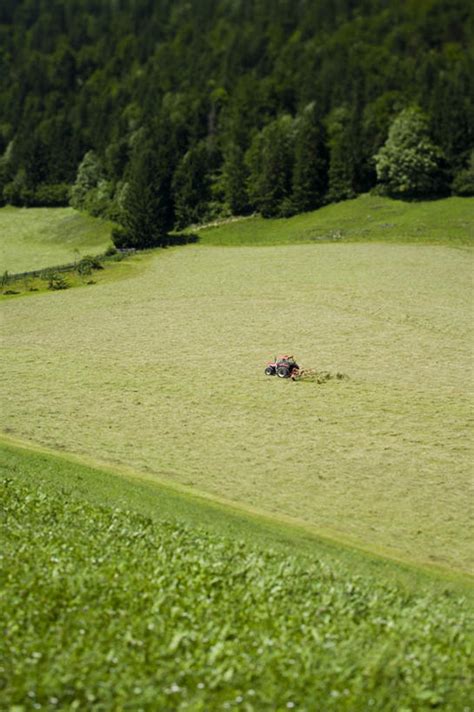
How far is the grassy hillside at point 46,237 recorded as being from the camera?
109769 millimetres

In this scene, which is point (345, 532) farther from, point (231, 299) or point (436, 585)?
point (231, 299)

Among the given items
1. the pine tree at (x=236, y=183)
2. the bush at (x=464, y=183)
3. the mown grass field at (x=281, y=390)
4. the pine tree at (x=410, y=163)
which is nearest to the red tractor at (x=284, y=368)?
the mown grass field at (x=281, y=390)

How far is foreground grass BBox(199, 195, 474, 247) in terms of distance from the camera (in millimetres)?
99438

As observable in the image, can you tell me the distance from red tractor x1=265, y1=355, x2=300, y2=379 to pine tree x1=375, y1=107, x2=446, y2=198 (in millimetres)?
76103

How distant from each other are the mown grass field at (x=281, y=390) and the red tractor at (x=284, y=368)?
1.24 m

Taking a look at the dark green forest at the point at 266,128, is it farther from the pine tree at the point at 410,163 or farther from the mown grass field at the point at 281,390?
the mown grass field at the point at 281,390

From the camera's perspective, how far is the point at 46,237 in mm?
126562

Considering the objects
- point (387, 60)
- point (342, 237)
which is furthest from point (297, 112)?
point (342, 237)

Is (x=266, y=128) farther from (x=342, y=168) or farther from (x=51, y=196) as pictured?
(x=51, y=196)

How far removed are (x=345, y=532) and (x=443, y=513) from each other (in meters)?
4.71

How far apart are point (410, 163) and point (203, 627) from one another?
10623cm

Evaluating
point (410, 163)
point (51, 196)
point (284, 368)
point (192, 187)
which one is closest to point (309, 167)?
point (410, 163)

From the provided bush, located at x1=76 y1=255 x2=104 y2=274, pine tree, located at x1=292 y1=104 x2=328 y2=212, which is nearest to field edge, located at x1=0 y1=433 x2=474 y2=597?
bush, located at x1=76 y1=255 x2=104 y2=274

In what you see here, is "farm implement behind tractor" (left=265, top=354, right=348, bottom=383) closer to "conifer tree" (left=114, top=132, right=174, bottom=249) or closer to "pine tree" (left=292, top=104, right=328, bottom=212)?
"conifer tree" (left=114, top=132, right=174, bottom=249)
